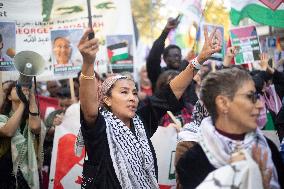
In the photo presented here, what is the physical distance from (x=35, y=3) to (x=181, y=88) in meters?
2.75

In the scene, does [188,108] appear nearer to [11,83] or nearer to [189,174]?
[11,83]

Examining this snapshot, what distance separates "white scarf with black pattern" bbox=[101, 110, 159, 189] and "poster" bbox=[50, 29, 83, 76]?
2.72 meters

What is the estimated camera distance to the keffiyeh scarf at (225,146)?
6.70ft

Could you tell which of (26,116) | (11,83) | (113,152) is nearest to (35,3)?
(11,83)

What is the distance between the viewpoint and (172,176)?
415 cm

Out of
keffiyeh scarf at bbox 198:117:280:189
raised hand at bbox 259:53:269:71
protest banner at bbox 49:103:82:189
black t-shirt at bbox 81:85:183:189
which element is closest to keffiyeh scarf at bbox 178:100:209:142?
black t-shirt at bbox 81:85:183:189

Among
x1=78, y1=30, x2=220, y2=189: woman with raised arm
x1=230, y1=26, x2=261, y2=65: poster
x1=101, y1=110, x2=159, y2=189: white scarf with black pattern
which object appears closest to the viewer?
x1=78, y1=30, x2=220, y2=189: woman with raised arm

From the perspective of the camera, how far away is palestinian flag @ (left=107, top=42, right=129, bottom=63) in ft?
19.8

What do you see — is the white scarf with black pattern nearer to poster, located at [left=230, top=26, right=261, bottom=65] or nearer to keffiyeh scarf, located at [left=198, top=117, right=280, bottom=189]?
keffiyeh scarf, located at [left=198, top=117, right=280, bottom=189]

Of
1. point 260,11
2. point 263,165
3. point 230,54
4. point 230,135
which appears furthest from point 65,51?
point 263,165

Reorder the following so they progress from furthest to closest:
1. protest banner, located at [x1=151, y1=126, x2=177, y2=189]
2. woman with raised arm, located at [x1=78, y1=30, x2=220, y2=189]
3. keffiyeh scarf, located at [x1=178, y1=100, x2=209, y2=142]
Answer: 1. protest banner, located at [x1=151, y1=126, x2=177, y2=189]
2. keffiyeh scarf, located at [x1=178, y1=100, x2=209, y2=142]
3. woman with raised arm, located at [x1=78, y1=30, x2=220, y2=189]

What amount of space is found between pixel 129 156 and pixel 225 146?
920 mm

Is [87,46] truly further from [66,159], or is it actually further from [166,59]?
[166,59]

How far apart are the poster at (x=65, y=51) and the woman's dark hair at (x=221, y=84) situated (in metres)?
3.51
